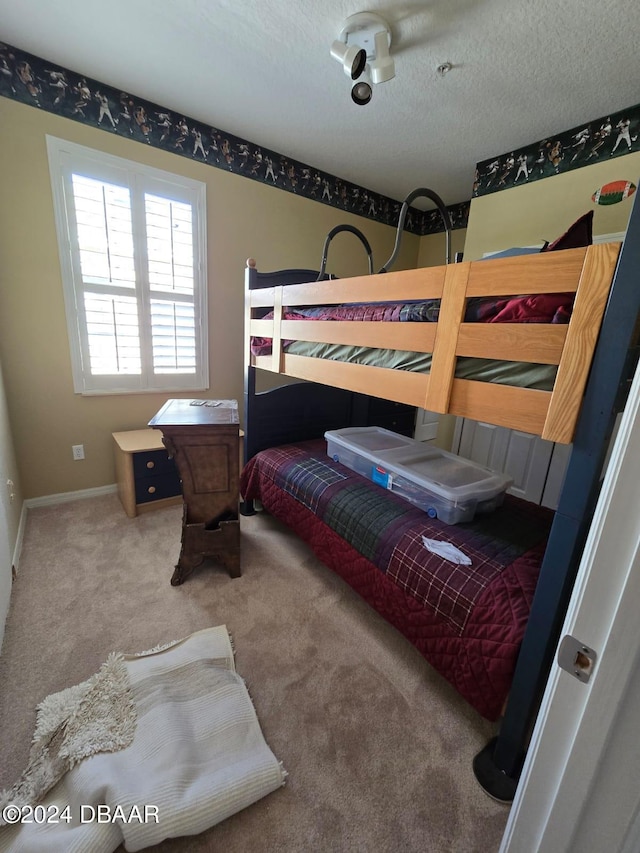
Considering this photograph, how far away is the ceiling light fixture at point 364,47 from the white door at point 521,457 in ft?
8.24

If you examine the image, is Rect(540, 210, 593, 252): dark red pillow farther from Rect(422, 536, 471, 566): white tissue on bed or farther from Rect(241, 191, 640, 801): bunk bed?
Rect(422, 536, 471, 566): white tissue on bed

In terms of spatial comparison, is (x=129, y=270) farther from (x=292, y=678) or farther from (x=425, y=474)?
(x=292, y=678)

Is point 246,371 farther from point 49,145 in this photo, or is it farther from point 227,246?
point 49,145

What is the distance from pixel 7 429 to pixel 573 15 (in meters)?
3.66

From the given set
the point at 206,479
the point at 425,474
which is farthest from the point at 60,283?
the point at 425,474

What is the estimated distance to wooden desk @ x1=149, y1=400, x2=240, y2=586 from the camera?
1689mm

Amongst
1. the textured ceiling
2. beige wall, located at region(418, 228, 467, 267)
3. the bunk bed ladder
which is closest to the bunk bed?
the bunk bed ladder

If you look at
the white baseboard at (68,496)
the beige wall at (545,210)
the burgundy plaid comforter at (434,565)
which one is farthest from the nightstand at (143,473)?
the beige wall at (545,210)

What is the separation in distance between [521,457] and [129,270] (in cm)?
341

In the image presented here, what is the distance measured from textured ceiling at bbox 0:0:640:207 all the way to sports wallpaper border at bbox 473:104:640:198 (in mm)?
69

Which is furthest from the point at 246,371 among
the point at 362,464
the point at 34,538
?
the point at 34,538

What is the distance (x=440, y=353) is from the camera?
1.14m

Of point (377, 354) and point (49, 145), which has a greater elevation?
point (49, 145)

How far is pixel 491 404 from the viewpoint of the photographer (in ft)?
3.35
